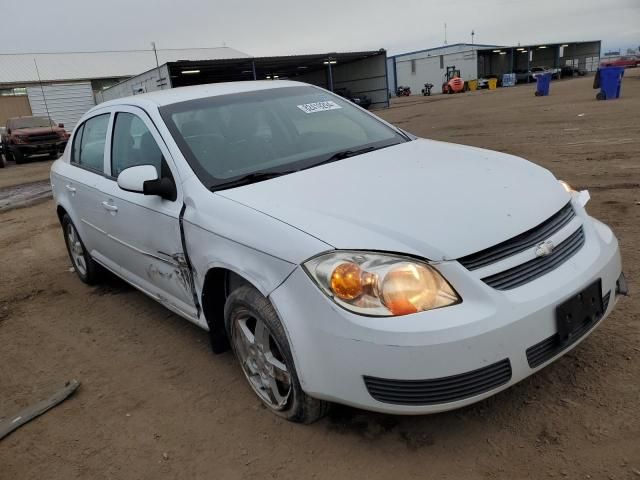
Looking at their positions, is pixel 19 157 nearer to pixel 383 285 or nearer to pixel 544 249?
pixel 383 285

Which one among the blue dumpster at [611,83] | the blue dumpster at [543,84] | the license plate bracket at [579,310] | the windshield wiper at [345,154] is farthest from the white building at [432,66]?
the license plate bracket at [579,310]

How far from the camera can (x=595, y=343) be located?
9.49 feet

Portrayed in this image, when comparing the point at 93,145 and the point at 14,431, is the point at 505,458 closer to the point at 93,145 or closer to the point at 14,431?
the point at 14,431

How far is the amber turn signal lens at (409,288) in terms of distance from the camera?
1970 mm

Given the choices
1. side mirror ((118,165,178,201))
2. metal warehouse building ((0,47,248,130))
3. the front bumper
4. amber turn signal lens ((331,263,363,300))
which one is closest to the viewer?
the front bumper

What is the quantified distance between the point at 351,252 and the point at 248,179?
0.97m

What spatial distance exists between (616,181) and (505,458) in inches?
212

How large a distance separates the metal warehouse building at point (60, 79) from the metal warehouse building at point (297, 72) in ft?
8.77

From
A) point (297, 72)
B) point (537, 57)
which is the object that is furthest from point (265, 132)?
point (537, 57)

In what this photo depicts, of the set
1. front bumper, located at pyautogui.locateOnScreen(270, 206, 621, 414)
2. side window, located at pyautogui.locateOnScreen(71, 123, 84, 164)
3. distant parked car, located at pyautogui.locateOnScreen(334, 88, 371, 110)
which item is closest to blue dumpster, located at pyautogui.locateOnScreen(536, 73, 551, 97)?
distant parked car, located at pyautogui.locateOnScreen(334, 88, 371, 110)

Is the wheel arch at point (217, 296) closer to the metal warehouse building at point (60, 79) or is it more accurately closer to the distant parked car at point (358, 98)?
the distant parked car at point (358, 98)

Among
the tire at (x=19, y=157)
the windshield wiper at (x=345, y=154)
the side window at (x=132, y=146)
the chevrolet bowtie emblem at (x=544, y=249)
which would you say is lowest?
the tire at (x=19, y=157)

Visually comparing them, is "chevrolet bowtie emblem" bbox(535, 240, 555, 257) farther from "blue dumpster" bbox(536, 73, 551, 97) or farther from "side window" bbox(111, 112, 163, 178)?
"blue dumpster" bbox(536, 73, 551, 97)

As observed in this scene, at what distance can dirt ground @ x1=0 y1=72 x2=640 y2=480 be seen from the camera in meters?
2.20
